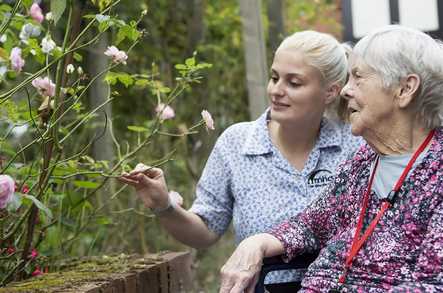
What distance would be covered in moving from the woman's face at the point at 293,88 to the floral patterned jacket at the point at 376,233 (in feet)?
1.73

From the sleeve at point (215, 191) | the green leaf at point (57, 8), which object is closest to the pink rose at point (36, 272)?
the sleeve at point (215, 191)

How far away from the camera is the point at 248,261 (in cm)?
311

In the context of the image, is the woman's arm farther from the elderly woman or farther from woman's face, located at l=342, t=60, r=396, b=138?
woman's face, located at l=342, t=60, r=396, b=138

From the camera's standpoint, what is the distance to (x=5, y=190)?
2.71 meters

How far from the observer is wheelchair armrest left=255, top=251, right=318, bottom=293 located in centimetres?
325

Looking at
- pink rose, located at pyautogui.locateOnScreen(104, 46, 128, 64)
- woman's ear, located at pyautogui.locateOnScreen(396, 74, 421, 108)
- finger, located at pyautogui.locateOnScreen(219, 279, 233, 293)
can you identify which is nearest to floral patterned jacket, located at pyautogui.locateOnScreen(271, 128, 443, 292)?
woman's ear, located at pyautogui.locateOnScreen(396, 74, 421, 108)

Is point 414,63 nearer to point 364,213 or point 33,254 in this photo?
point 364,213

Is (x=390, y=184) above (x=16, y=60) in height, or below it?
below

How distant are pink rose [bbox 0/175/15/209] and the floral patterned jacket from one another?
96cm

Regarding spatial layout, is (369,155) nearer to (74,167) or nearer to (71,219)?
(74,167)

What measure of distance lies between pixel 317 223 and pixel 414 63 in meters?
0.67

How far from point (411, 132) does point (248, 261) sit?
0.65 metres

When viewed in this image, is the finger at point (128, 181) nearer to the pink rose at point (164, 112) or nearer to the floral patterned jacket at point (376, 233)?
the pink rose at point (164, 112)

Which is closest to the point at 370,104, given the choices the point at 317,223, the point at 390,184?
the point at 390,184
